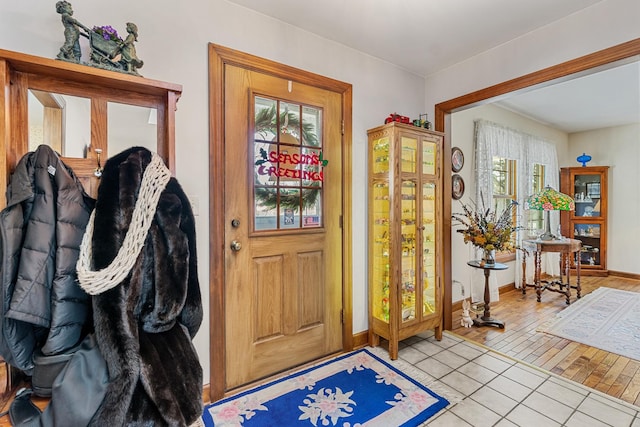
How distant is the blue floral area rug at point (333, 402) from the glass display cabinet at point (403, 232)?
1.27 ft

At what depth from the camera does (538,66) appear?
7.38 feet

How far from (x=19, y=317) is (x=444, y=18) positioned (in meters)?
2.72

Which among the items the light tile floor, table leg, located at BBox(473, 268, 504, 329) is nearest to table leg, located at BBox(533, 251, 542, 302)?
table leg, located at BBox(473, 268, 504, 329)

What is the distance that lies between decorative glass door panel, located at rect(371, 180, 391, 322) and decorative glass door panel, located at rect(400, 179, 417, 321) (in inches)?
5.9

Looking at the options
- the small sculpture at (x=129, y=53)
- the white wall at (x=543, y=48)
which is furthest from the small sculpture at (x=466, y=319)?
the small sculpture at (x=129, y=53)

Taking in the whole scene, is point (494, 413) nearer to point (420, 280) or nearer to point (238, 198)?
point (420, 280)

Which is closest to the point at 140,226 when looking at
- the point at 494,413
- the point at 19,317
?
the point at 19,317

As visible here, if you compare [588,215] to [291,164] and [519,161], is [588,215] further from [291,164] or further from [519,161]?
[291,164]

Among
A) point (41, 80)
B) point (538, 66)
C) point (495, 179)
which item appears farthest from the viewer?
point (495, 179)

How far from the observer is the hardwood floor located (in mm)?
2137

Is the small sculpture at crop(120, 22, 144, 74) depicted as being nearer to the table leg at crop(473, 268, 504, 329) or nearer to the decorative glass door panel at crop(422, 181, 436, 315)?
the decorative glass door panel at crop(422, 181, 436, 315)

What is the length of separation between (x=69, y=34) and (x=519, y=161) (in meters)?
5.10

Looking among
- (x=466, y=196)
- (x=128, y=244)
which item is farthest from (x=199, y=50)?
(x=466, y=196)

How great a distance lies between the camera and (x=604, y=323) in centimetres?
317
